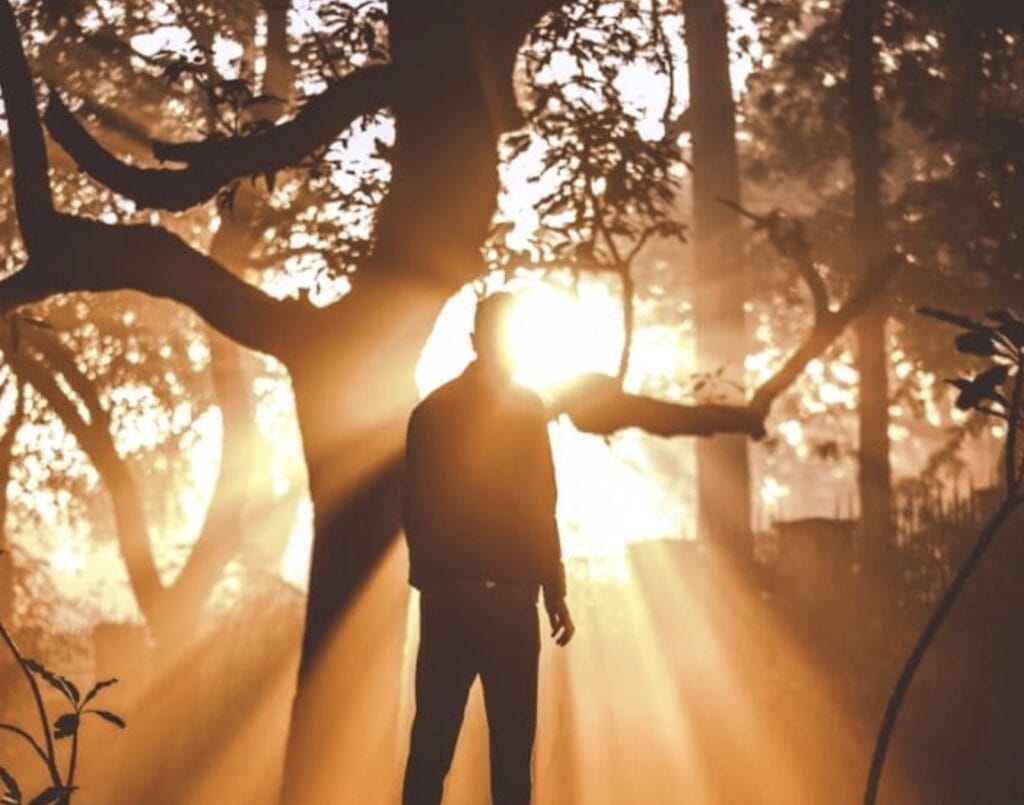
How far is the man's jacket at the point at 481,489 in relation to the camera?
566 cm

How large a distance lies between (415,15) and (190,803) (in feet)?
19.4

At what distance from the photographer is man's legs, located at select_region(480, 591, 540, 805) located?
A: 18.6 ft

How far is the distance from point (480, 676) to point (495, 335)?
1350mm

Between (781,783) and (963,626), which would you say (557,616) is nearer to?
(781,783)

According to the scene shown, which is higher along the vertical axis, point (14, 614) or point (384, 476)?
point (384, 476)

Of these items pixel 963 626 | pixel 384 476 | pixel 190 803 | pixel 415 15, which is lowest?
pixel 190 803

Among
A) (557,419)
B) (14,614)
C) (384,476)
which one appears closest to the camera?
(384,476)

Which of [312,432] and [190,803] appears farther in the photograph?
[190,803]

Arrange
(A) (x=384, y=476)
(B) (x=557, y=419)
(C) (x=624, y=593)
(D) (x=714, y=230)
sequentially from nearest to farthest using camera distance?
(A) (x=384, y=476)
(B) (x=557, y=419)
(C) (x=624, y=593)
(D) (x=714, y=230)

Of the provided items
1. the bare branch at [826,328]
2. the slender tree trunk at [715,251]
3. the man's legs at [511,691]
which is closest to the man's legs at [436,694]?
the man's legs at [511,691]

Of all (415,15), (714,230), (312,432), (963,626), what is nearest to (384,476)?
(312,432)

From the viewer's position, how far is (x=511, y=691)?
5707 millimetres

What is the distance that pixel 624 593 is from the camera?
64.8ft

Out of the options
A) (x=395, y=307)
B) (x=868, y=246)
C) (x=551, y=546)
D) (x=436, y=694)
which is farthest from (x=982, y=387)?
(x=868, y=246)
